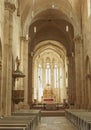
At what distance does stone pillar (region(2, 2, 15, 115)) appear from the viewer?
16.3m

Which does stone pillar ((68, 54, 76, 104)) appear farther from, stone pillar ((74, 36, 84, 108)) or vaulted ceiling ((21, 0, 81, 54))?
stone pillar ((74, 36, 84, 108))

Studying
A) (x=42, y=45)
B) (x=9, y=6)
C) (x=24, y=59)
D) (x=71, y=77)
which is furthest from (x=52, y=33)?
(x=9, y=6)

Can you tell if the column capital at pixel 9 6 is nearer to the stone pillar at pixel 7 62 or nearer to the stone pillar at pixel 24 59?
the stone pillar at pixel 7 62

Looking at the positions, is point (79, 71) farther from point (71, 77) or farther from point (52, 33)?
point (52, 33)

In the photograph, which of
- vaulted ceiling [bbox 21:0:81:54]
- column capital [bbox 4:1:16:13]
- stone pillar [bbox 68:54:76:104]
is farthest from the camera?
stone pillar [bbox 68:54:76:104]

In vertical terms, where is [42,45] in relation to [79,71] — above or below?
above

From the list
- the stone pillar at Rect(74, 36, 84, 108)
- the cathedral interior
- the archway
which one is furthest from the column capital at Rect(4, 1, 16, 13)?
the archway

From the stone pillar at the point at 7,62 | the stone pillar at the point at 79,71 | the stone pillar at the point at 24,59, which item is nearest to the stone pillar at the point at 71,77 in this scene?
the stone pillar at the point at 79,71

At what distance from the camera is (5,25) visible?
1714 cm

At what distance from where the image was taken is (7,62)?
16719 mm

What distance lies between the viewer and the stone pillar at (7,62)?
16.3 m

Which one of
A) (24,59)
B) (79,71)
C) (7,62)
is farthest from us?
(24,59)

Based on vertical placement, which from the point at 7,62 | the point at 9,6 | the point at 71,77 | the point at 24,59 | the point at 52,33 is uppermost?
the point at 52,33

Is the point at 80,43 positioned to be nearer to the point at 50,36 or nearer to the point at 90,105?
the point at 90,105
